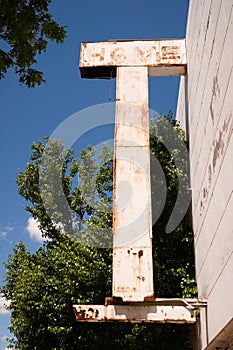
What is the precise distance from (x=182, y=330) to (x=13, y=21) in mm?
7672

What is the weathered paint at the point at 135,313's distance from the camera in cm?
615

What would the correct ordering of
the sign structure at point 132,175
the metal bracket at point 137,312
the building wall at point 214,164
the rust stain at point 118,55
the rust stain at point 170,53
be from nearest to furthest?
the building wall at point 214,164
the metal bracket at point 137,312
the sign structure at point 132,175
the rust stain at point 118,55
the rust stain at point 170,53

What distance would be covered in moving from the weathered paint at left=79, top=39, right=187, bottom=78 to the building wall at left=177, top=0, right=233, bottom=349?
1.52 meters

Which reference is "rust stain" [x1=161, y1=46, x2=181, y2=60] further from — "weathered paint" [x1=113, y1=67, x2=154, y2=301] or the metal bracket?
the metal bracket

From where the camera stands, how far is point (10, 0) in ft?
15.3

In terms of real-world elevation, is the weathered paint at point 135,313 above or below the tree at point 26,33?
below

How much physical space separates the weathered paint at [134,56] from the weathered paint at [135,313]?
4925 mm

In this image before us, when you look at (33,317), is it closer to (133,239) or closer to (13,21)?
(133,239)

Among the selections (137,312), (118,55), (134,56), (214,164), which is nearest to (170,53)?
(134,56)

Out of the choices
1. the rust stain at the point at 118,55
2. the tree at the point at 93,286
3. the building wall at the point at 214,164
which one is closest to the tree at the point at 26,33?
the building wall at the point at 214,164

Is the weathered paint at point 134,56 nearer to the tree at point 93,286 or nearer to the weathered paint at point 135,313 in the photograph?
the tree at point 93,286

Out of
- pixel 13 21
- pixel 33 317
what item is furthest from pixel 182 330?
pixel 13 21

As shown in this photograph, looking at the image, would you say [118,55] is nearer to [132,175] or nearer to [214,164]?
[132,175]

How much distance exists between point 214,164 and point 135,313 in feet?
8.54
